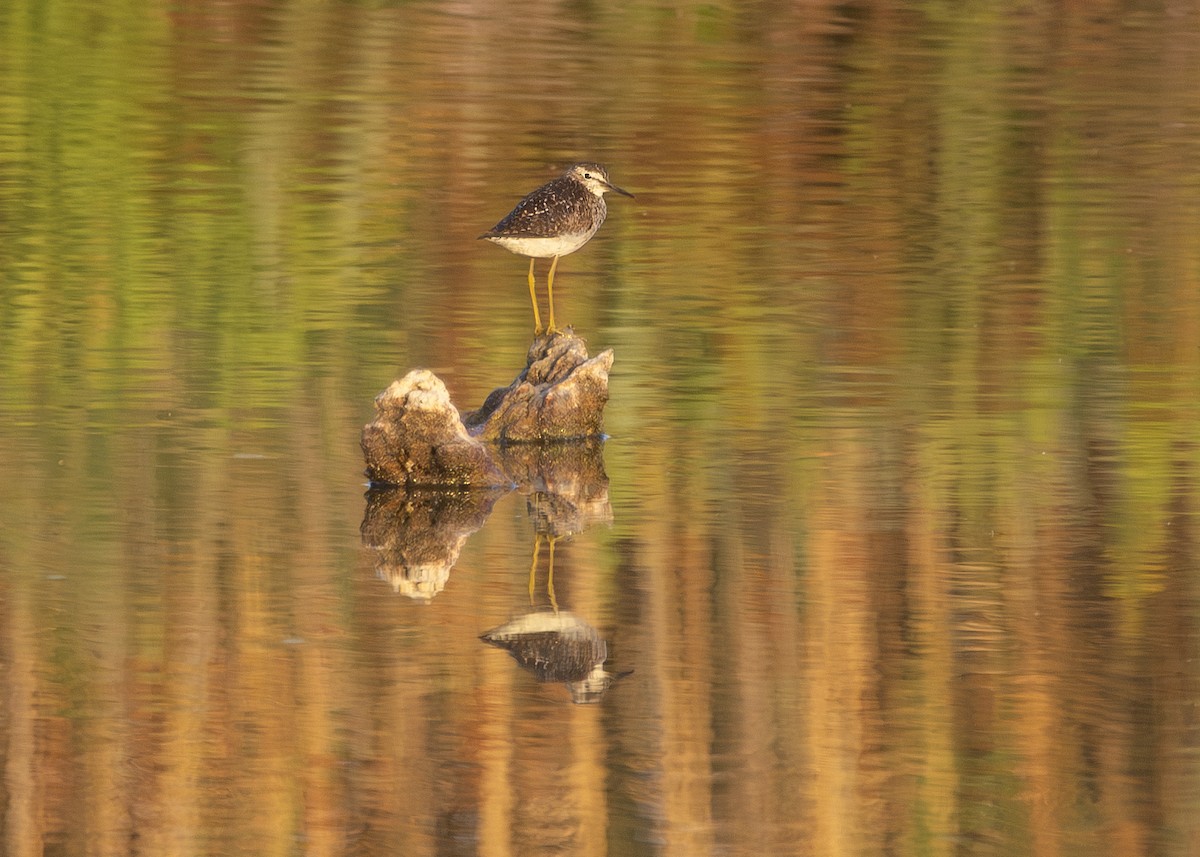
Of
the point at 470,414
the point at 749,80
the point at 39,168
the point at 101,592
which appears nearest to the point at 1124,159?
the point at 749,80

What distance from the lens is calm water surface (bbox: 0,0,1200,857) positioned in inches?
251

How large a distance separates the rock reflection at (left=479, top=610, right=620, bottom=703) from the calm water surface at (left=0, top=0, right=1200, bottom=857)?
0.07 feet

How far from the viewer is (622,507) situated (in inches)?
371

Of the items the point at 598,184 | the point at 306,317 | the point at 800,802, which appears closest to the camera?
the point at 800,802

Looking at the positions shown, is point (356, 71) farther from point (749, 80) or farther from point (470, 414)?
point (470, 414)

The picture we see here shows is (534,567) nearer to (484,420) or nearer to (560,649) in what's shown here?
(560,649)

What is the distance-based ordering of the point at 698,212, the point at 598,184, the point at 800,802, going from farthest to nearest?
the point at 698,212 → the point at 598,184 → the point at 800,802

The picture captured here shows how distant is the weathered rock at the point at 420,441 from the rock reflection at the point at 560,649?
5.96 ft

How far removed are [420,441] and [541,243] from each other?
2.09 m

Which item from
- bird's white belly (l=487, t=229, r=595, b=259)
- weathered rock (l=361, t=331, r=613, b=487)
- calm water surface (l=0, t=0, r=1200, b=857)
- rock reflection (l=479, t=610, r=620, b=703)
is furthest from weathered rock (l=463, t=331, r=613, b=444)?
rock reflection (l=479, t=610, r=620, b=703)

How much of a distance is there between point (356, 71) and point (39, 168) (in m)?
7.06

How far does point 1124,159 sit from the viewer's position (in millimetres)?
20609

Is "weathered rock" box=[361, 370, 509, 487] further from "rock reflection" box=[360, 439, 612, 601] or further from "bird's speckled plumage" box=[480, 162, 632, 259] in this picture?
"bird's speckled plumage" box=[480, 162, 632, 259]

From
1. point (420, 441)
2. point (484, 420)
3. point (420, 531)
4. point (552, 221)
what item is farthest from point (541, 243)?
point (420, 531)
